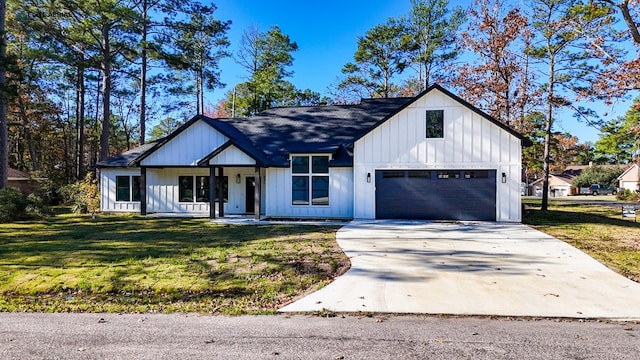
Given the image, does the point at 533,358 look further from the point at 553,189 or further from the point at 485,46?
the point at 553,189

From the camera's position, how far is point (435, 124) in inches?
548

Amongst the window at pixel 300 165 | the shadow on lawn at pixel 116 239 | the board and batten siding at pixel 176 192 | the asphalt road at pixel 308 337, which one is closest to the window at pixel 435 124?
the window at pixel 300 165

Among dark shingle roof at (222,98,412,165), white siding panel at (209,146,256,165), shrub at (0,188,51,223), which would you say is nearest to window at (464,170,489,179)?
dark shingle roof at (222,98,412,165)

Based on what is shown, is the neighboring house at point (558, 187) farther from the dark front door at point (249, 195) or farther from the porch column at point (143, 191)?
the porch column at point (143, 191)

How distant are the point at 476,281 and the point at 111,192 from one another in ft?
56.6

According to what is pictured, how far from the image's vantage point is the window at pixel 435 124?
13883mm

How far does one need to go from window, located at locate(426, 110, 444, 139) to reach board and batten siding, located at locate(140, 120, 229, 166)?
8685mm

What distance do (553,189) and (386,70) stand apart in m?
43.9

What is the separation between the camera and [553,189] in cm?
5819

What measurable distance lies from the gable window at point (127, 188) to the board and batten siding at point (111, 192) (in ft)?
0.51

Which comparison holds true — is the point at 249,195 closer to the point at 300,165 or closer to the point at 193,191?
the point at 193,191

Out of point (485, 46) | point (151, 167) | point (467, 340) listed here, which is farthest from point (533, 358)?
point (485, 46)

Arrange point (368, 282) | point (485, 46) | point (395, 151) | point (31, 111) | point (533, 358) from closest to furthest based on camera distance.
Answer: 1. point (533, 358)
2. point (368, 282)
3. point (395, 151)
4. point (485, 46)
5. point (31, 111)

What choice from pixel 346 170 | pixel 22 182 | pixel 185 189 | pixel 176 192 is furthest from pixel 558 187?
pixel 22 182
